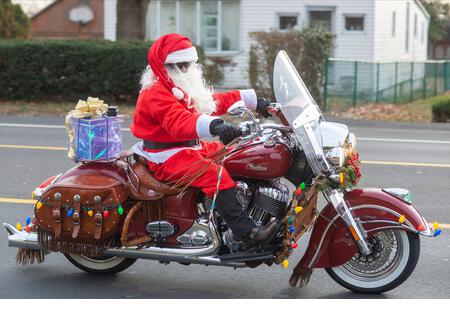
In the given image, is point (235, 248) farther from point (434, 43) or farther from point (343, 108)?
point (434, 43)

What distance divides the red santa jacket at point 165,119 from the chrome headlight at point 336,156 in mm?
772

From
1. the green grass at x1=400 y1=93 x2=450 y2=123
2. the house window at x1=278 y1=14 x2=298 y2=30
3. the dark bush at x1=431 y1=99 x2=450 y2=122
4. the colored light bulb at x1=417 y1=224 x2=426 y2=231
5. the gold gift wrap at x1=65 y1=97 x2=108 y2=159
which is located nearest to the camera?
the colored light bulb at x1=417 y1=224 x2=426 y2=231

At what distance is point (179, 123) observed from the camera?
18.0 feet

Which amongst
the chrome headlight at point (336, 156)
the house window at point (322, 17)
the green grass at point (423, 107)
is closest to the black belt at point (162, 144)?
the chrome headlight at point (336, 156)

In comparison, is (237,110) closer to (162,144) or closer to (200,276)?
(162,144)

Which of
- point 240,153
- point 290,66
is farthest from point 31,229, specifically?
point 290,66

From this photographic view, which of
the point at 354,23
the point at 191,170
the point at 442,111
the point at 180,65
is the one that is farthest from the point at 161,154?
the point at 354,23

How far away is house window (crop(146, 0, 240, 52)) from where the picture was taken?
98.3 feet

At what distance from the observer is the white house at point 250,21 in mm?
29172

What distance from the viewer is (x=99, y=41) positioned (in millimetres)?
19125

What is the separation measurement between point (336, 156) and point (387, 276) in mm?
899

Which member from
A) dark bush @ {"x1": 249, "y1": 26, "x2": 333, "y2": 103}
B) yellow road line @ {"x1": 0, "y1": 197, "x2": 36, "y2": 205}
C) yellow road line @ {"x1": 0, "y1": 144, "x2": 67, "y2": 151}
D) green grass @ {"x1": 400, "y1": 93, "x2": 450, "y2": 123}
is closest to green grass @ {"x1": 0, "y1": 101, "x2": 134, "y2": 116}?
dark bush @ {"x1": 249, "y1": 26, "x2": 333, "y2": 103}

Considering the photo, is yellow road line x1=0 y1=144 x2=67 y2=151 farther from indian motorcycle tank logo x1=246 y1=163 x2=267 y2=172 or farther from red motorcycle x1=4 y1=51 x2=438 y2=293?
indian motorcycle tank logo x1=246 y1=163 x2=267 y2=172

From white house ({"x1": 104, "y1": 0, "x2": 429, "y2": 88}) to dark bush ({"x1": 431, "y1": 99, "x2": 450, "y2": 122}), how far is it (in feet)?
38.0
